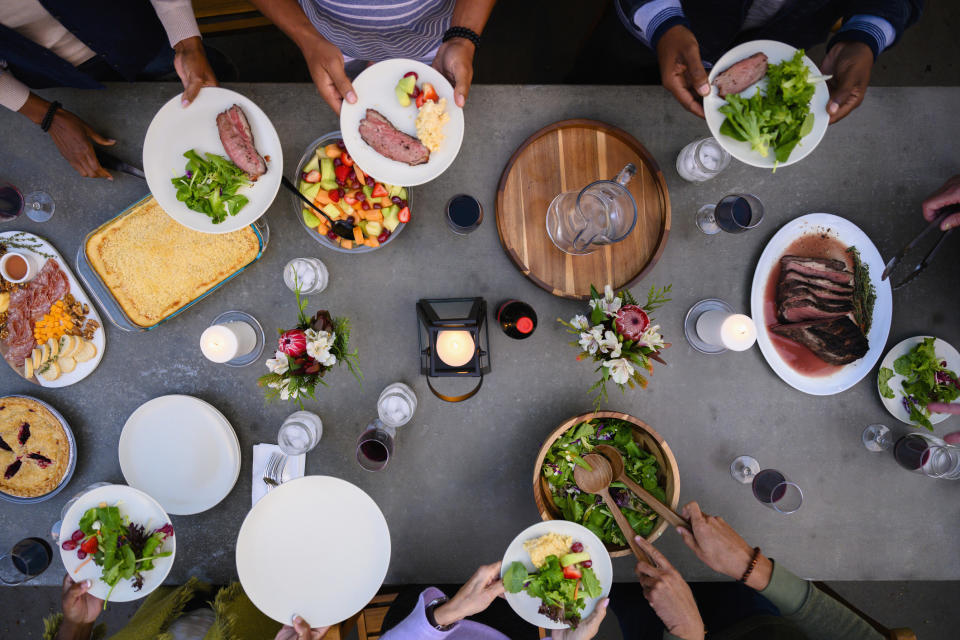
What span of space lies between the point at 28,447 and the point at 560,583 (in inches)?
68.4

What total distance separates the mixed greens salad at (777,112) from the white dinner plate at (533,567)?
48.1 inches

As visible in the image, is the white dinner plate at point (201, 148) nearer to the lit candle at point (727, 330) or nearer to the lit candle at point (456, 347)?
the lit candle at point (456, 347)

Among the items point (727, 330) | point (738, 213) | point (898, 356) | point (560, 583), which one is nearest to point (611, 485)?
point (560, 583)

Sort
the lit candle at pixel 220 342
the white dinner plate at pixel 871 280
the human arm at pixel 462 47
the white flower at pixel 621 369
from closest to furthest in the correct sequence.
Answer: the white flower at pixel 621 369
the lit candle at pixel 220 342
the human arm at pixel 462 47
the white dinner plate at pixel 871 280

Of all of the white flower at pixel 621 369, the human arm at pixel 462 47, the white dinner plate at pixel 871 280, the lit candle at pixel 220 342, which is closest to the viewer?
the white flower at pixel 621 369

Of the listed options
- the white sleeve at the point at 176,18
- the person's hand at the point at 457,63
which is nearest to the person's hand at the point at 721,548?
the person's hand at the point at 457,63

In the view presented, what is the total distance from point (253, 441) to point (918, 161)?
2.50 meters

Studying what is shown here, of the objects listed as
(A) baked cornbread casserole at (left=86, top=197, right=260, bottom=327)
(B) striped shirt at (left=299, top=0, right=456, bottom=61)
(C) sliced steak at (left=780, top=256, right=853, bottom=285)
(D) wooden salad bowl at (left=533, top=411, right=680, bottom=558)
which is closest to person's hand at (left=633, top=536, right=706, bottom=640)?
(D) wooden salad bowl at (left=533, top=411, right=680, bottom=558)

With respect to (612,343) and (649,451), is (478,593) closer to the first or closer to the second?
(649,451)

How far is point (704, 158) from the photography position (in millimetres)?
1531

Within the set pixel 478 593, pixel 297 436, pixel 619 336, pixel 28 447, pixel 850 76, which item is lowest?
pixel 28 447

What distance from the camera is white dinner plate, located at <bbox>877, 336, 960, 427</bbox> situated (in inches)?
61.7

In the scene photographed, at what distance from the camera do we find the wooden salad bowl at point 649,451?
141 centimetres

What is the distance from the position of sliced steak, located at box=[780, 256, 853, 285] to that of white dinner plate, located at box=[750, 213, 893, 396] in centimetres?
4
